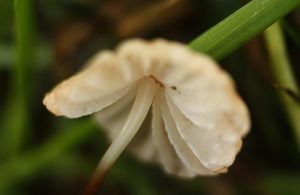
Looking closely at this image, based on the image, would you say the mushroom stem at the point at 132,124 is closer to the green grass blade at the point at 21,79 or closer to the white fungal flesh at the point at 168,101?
the white fungal flesh at the point at 168,101

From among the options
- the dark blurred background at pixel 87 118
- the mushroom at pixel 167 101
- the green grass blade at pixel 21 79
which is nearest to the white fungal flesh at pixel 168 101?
the mushroom at pixel 167 101

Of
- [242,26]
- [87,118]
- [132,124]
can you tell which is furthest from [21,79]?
[242,26]

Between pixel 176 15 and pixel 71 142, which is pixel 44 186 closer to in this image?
pixel 71 142

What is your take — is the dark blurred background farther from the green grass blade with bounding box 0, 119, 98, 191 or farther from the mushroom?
the mushroom

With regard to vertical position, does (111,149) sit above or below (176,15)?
below

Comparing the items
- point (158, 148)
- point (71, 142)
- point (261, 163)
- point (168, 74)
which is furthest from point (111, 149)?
point (261, 163)

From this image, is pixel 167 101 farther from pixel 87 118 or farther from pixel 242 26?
pixel 87 118

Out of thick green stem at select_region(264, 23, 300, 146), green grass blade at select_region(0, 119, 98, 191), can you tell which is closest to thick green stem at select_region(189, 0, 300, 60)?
thick green stem at select_region(264, 23, 300, 146)
